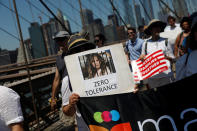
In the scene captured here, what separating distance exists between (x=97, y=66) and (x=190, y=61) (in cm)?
90

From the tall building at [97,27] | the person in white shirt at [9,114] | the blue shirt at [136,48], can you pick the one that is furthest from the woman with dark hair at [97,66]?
the tall building at [97,27]

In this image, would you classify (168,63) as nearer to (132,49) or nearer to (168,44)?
(168,44)

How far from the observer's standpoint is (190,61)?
213 centimetres

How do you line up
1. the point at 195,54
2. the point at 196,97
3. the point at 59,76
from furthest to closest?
the point at 59,76 → the point at 195,54 → the point at 196,97

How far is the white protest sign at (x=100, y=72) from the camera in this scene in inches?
75.2

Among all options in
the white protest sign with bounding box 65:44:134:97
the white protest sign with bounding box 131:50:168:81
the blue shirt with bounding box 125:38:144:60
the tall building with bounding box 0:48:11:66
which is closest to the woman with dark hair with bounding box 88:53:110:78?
the white protest sign with bounding box 65:44:134:97

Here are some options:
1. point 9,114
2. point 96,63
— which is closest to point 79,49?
point 96,63

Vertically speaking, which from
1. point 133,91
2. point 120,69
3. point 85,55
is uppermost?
point 85,55

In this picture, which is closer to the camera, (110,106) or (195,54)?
(110,106)

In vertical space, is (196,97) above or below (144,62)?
below

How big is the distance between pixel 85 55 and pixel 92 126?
0.62 m

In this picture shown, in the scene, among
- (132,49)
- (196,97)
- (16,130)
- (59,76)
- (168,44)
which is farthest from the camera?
(132,49)

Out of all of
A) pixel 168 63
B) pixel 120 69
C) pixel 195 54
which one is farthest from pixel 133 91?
pixel 168 63

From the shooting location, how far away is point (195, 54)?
212 centimetres
